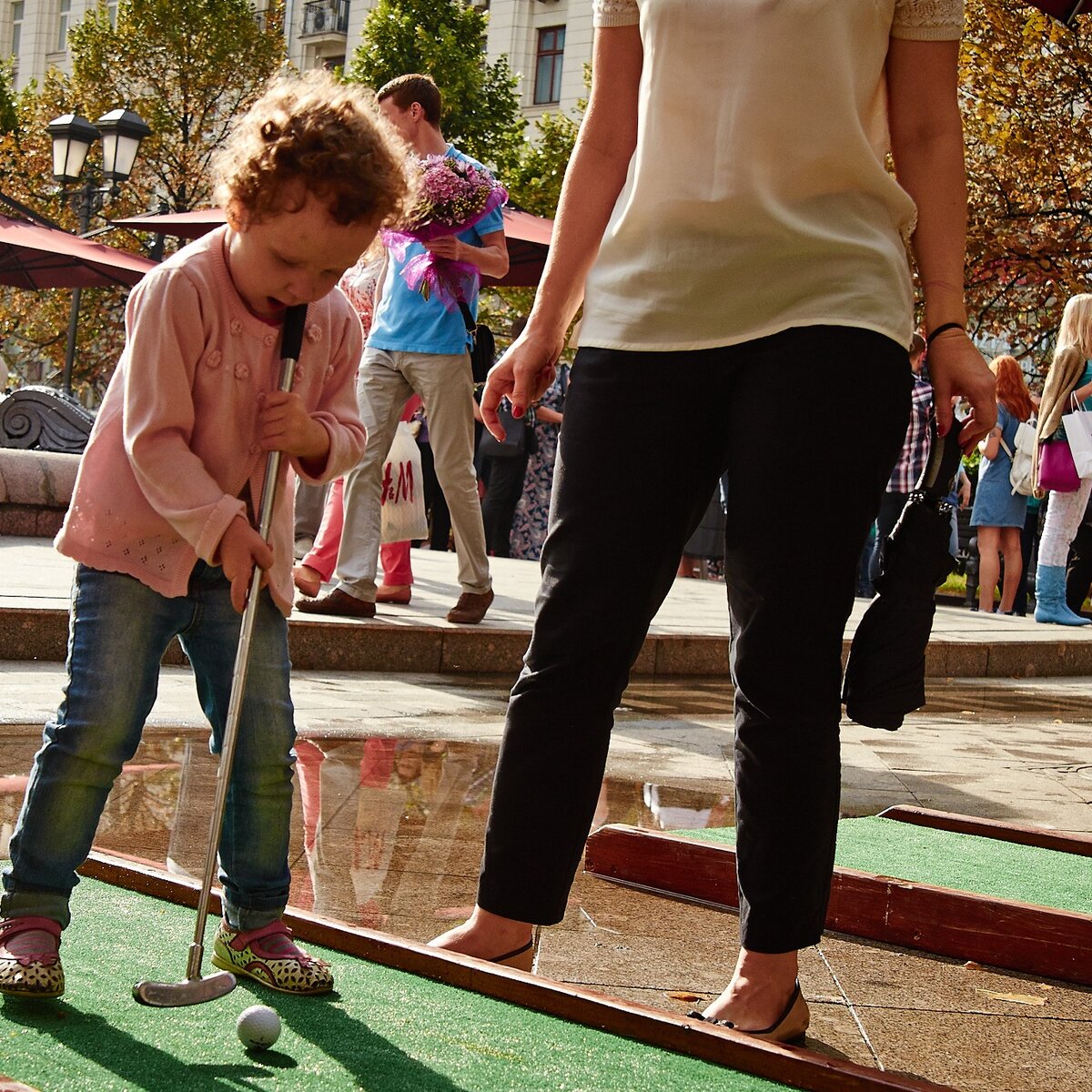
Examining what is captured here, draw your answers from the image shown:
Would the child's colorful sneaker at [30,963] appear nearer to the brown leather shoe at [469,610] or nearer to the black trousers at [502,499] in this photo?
the brown leather shoe at [469,610]

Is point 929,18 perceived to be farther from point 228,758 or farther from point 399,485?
point 399,485

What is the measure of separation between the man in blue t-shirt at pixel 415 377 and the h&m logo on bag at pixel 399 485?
0.31 m

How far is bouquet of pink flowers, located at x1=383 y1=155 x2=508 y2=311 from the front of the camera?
671 centimetres

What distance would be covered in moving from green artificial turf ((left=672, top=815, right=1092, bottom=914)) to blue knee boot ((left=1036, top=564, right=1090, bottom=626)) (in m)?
7.81

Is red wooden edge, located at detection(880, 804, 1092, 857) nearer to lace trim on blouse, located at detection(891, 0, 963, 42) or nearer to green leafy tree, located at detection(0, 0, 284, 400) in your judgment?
lace trim on blouse, located at detection(891, 0, 963, 42)

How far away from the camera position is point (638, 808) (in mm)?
4594

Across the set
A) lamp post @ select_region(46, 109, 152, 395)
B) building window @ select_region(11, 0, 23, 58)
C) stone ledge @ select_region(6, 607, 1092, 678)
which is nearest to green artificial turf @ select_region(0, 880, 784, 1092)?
stone ledge @ select_region(6, 607, 1092, 678)

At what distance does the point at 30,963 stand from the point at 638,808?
2.42 metres

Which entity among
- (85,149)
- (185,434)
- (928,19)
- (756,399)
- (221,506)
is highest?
(85,149)

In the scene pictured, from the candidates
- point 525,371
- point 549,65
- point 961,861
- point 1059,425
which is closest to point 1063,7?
point 961,861

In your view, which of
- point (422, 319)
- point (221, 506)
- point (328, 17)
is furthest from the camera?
point (328, 17)

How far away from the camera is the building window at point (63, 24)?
57250 mm

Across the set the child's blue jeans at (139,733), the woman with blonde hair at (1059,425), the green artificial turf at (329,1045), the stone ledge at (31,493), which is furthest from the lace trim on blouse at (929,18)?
the stone ledge at (31,493)

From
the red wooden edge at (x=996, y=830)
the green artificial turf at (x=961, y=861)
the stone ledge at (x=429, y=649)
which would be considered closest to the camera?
the green artificial turf at (x=961, y=861)
